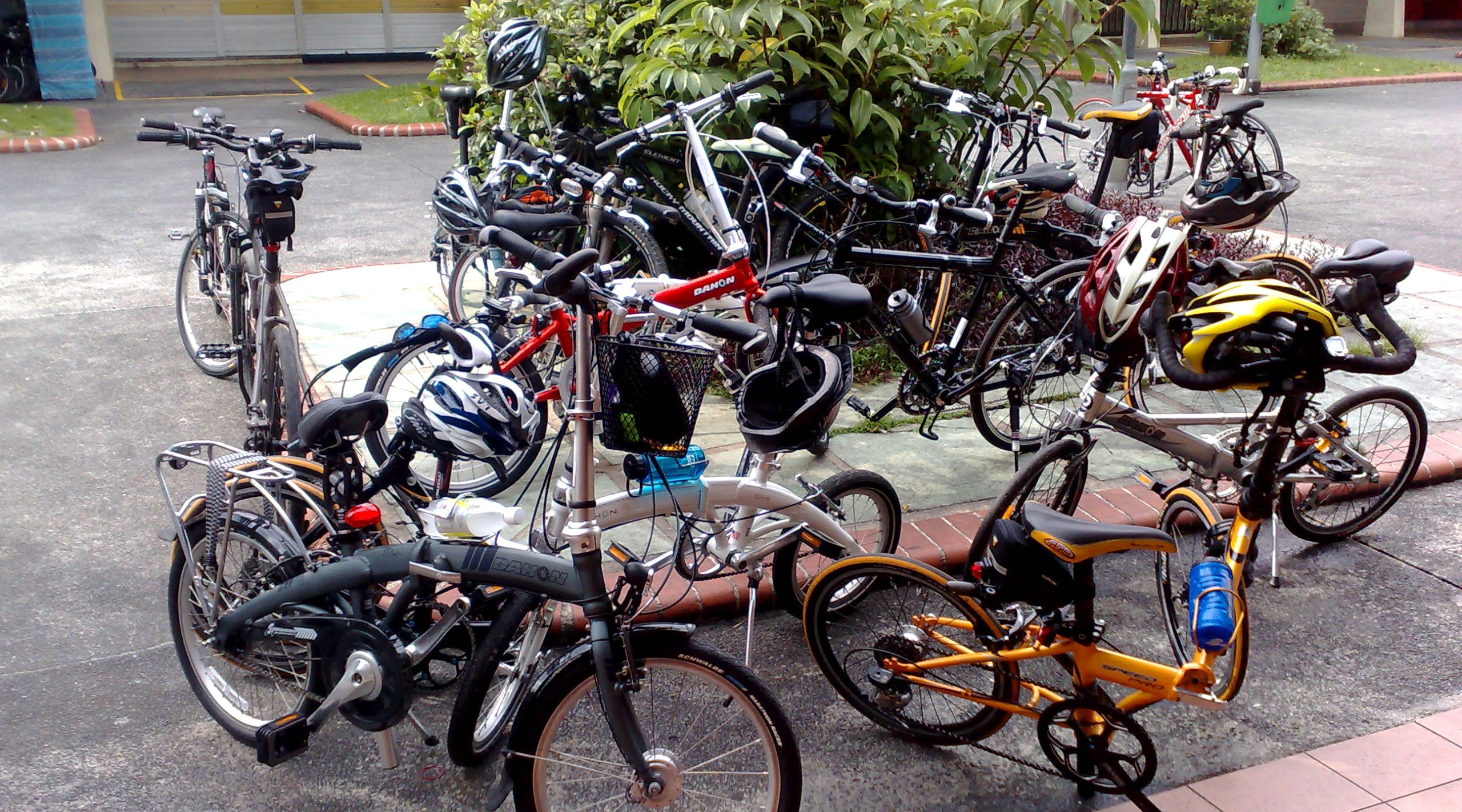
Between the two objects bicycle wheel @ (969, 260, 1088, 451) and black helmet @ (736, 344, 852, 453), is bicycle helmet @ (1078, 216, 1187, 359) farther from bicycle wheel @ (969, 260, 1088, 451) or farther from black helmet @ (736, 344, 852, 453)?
black helmet @ (736, 344, 852, 453)

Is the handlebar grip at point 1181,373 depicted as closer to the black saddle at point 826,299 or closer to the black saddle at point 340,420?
the black saddle at point 826,299

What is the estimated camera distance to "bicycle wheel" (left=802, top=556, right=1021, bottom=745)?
128 inches

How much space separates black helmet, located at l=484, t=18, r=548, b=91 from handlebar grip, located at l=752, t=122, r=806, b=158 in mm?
1481

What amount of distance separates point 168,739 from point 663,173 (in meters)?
3.90

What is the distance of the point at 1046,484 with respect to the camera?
4.05m

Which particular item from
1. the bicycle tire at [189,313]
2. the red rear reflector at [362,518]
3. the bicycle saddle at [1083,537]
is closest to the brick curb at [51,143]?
the bicycle tire at [189,313]

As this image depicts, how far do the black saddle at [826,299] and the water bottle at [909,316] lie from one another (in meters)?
1.34

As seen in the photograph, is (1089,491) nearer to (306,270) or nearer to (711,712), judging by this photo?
(711,712)

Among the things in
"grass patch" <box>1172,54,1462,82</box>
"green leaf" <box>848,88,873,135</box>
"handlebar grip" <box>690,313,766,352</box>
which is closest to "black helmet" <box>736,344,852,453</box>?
Answer: "handlebar grip" <box>690,313,766,352</box>

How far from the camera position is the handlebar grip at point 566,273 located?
256 centimetres

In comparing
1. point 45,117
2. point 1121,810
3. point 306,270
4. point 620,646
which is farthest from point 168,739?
point 45,117

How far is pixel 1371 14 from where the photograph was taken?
27.3 metres

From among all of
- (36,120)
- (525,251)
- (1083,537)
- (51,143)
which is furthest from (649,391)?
(36,120)

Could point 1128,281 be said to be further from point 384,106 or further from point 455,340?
point 384,106
